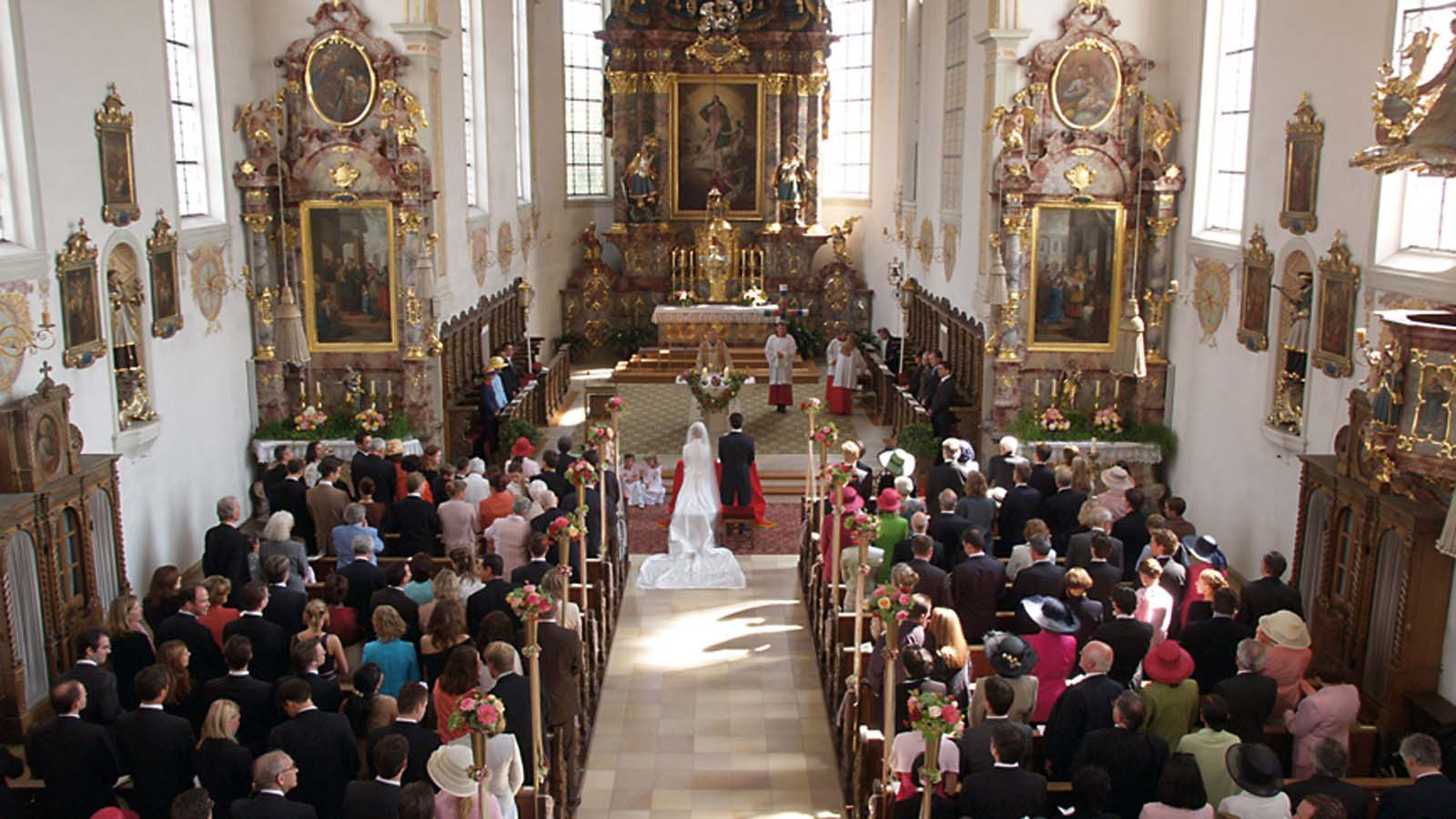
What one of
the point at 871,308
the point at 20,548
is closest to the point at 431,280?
the point at 20,548

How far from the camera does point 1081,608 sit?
987 cm

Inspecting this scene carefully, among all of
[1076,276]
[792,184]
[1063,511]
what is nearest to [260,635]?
[1063,511]

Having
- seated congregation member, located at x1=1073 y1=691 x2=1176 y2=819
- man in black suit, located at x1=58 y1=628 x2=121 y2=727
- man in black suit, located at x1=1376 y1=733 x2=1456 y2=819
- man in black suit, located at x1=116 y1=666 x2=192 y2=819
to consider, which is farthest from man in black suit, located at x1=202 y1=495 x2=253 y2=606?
man in black suit, located at x1=1376 y1=733 x2=1456 y2=819

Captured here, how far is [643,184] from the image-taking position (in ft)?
99.9

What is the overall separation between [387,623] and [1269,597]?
690cm

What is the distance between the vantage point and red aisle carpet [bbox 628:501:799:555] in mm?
16719

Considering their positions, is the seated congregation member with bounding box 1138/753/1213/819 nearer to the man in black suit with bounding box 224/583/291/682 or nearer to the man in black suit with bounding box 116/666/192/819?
the man in black suit with bounding box 116/666/192/819

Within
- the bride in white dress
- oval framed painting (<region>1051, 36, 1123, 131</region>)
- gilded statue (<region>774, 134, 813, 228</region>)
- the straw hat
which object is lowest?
the bride in white dress

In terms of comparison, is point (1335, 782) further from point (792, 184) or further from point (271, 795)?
point (792, 184)

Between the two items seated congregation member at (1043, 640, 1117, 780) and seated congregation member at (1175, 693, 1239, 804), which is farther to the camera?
seated congregation member at (1043, 640, 1117, 780)

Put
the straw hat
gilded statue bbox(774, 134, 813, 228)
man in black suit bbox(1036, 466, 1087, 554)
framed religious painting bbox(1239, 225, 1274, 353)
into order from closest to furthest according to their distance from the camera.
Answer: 1. the straw hat
2. man in black suit bbox(1036, 466, 1087, 554)
3. framed religious painting bbox(1239, 225, 1274, 353)
4. gilded statue bbox(774, 134, 813, 228)

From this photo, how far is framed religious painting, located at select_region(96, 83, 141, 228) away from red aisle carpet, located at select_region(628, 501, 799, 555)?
24.3 ft

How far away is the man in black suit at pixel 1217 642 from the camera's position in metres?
9.41

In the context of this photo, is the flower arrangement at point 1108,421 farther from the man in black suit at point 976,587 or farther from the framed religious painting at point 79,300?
the framed religious painting at point 79,300
